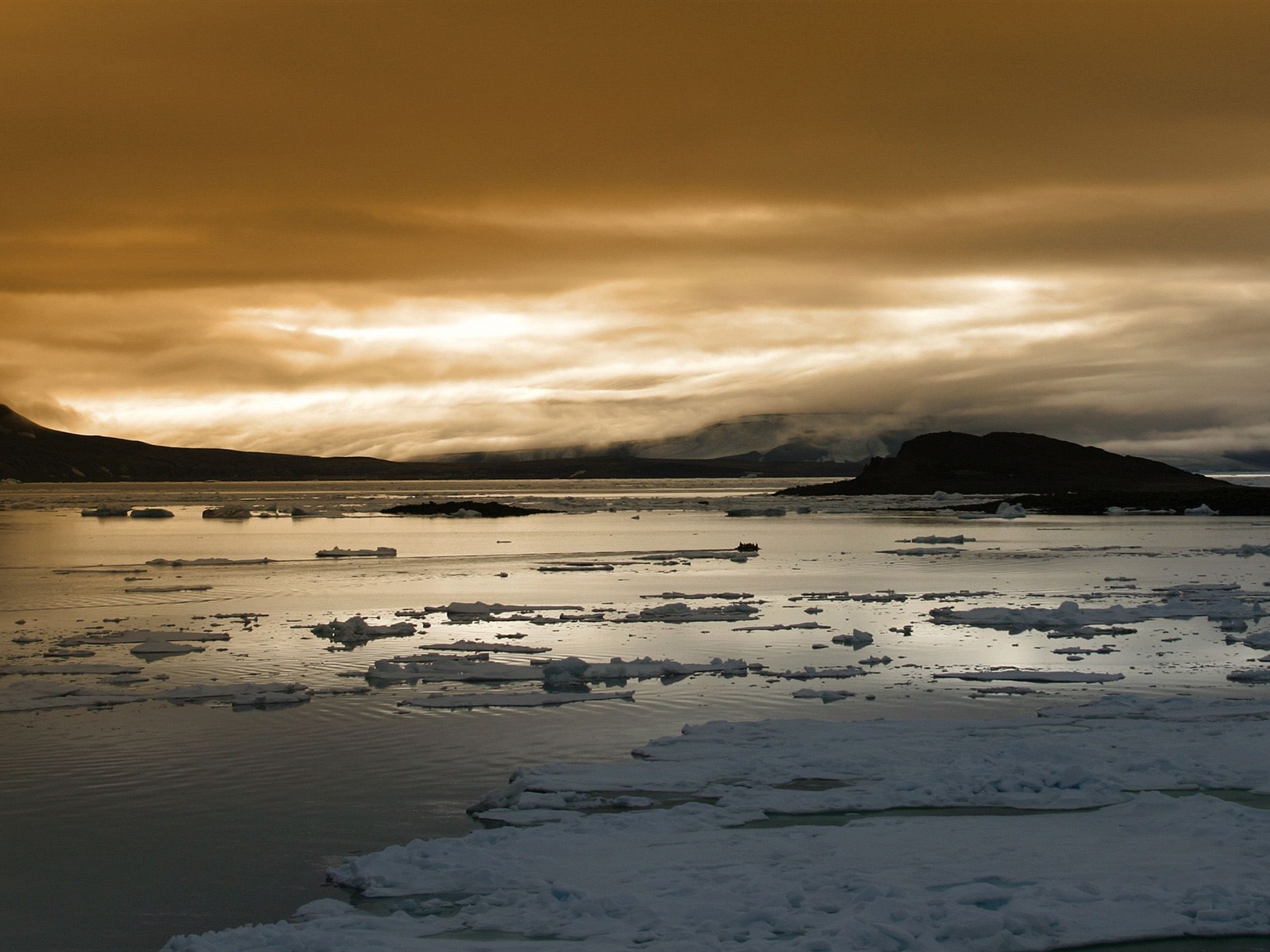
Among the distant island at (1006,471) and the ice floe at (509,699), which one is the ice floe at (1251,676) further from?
the distant island at (1006,471)

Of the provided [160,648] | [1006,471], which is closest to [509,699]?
[160,648]

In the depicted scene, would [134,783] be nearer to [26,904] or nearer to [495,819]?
[26,904]

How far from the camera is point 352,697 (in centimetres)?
1396

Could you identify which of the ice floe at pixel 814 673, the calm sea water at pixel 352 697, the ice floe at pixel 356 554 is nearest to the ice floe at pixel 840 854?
the calm sea water at pixel 352 697

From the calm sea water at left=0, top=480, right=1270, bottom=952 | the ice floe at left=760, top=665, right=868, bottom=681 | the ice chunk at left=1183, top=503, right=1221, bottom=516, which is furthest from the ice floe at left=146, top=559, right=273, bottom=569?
the ice chunk at left=1183, top=503, right=1221, bottom=516

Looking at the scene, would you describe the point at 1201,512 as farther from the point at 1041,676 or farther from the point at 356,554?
the point at 1041,676

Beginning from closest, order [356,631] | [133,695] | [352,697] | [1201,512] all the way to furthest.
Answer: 1. [352,697]
2. [133,695]
3. [356,631]
4. [1201,512]

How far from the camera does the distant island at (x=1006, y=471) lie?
343 feet

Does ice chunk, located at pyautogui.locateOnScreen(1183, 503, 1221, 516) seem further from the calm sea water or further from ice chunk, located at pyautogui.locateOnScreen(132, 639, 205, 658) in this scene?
ice chunk, located at pyautogui.locateOnScreen(132, 639, 205, 658)

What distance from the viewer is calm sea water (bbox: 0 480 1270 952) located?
320 inches

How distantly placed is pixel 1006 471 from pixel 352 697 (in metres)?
105

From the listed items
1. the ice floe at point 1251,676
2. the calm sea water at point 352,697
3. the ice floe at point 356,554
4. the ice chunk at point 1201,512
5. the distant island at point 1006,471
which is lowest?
the calm sea water at point 352,697

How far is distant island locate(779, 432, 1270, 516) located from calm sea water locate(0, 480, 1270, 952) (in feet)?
215

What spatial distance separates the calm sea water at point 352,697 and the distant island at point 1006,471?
65.4m
